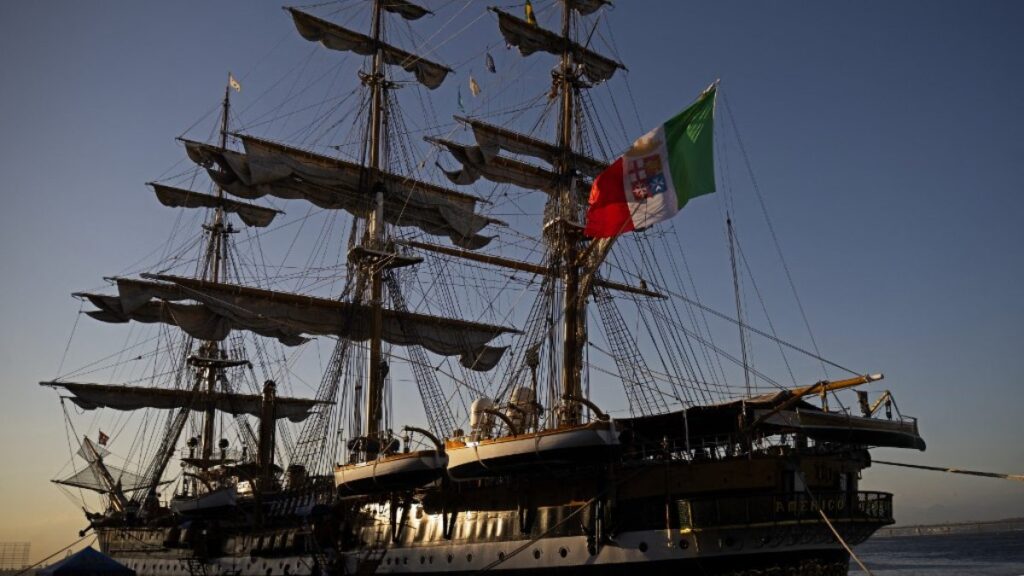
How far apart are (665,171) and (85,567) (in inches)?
982

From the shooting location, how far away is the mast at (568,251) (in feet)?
116

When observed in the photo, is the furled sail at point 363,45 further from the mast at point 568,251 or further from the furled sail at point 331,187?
the mast at point 568,251

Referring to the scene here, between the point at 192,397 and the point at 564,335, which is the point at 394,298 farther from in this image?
the point at 192,397

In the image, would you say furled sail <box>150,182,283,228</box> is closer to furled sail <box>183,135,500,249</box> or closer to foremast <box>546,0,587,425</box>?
furled sail <box>183,135,500,249</box>

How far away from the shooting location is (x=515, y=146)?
146ft

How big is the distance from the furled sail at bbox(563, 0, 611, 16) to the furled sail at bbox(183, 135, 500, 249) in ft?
40.6

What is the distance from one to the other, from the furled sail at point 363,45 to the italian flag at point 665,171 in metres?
25.0

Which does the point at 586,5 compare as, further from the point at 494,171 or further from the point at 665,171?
the point at 665,171

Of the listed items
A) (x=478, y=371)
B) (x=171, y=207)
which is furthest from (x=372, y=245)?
(x=171, y=207)

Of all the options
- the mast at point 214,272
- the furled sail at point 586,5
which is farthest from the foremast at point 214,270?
the furled sail at point 586,5

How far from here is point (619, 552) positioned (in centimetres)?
2681

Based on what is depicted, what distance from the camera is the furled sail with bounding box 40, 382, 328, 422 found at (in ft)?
197

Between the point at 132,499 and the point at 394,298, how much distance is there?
2432 centimetres

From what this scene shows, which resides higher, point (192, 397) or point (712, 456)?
point (192, 397)
